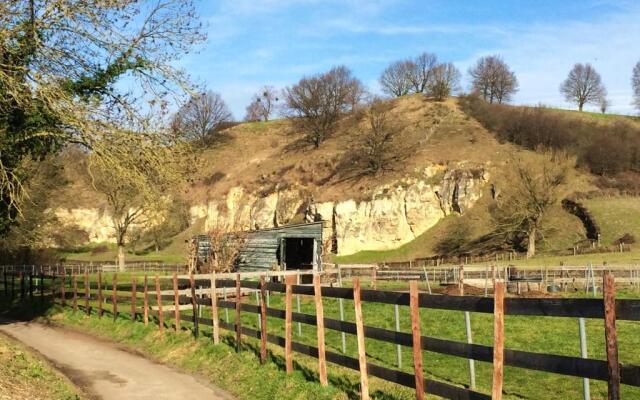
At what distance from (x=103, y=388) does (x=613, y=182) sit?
6623 centimetres

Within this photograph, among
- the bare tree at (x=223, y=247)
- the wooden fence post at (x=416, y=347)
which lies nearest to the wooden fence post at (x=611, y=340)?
the wooden fence post at (x=416, y=347)

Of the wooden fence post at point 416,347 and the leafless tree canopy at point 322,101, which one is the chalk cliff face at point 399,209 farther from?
the wooden fence post at point 416,347

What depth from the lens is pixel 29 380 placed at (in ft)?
32.9

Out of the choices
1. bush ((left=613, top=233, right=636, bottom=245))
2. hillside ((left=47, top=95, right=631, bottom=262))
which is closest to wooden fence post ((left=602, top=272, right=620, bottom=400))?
hillside ((left=47, top=95, right=631, bottom=262))

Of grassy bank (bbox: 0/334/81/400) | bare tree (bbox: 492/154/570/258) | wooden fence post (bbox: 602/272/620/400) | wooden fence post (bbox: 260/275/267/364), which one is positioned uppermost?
bare tree (bbox: 492/154/570/258)

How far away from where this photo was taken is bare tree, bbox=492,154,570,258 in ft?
176

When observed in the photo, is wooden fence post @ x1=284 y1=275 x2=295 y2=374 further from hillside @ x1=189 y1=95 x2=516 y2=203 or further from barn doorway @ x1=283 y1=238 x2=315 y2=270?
hillside @ x1=189 y1=95 x2=516 y2=203

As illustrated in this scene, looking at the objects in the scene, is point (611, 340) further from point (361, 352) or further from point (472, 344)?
point (361, 352)

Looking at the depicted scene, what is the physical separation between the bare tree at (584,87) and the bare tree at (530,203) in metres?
71.1

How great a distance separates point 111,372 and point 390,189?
58363 millimetres

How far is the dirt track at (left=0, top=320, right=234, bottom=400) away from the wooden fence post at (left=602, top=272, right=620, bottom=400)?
618 centimetres

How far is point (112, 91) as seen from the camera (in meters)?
15.1

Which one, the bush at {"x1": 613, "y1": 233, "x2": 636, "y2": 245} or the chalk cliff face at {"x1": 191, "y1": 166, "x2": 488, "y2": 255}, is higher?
the chalk cliff face at {"x1": 191, "y1": 166, "x2": 488, "y2": 255}

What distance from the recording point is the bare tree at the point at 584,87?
119750 millimetres
